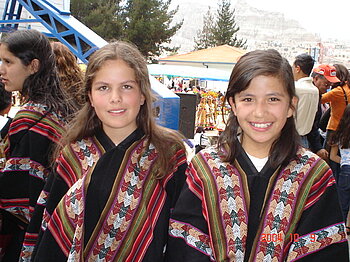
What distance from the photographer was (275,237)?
164cm

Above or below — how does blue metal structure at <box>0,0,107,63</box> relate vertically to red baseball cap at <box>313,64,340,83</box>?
above

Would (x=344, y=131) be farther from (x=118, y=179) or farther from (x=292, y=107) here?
(x=118, y=179)

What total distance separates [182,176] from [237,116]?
0.42 meters

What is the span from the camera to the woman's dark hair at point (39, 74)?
7.85 feet

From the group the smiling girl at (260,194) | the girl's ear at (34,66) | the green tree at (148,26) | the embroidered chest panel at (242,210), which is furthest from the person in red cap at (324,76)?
the green tree at (148,26)

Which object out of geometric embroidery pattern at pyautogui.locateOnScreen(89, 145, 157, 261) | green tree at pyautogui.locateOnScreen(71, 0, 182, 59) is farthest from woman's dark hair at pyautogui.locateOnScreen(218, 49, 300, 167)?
green tree at pyautogui.locateOnScreen(71, 0, 182, 59)

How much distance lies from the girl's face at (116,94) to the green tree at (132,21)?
1164 inches

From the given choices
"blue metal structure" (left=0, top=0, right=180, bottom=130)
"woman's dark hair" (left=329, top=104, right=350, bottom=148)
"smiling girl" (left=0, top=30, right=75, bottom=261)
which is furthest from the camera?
"blue metal structure" (left=0, top=0, right=180, bottom=130)

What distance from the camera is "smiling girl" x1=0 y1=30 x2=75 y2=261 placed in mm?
2213

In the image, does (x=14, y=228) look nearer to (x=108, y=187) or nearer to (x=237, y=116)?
(x=108, y=187)

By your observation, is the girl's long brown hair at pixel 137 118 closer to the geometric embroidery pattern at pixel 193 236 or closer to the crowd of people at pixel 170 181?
the crowd of people at pixel 170 181

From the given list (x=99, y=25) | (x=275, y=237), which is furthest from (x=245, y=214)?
(x=99, y=25)

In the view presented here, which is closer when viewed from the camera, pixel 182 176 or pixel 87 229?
pixel 87 229

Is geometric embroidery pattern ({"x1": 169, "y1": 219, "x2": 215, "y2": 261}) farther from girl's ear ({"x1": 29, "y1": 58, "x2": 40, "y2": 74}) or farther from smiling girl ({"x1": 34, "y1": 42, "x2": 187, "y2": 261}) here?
girl's ear ({"x1": 29, "y1": 58, "x2": 40, "y2": 74})
